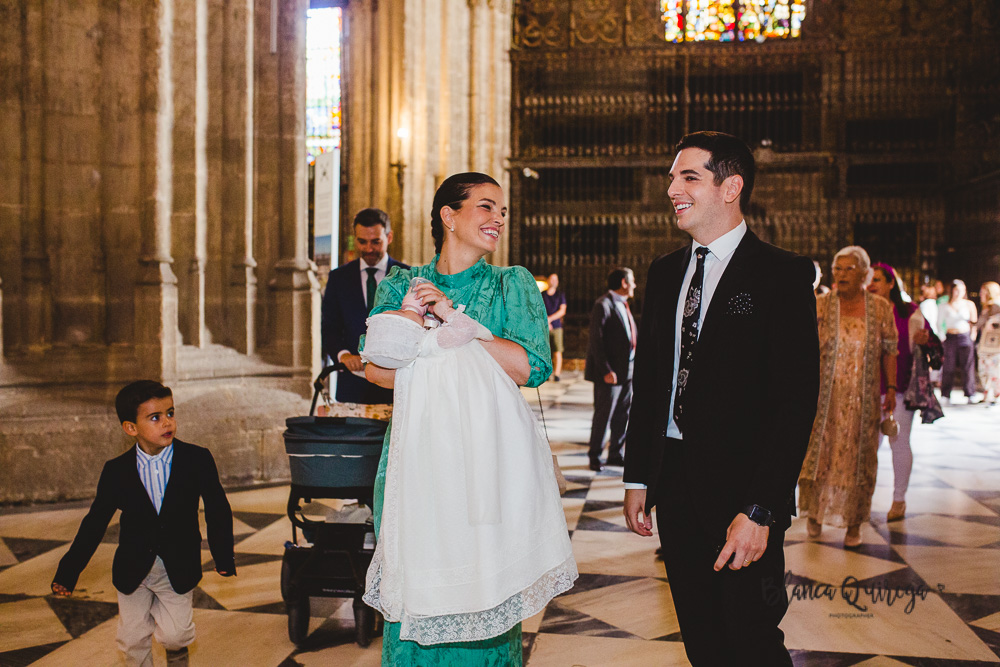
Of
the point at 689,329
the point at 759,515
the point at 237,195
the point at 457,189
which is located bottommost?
the point at 759,515

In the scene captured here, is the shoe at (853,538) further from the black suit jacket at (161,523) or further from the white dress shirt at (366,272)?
the black suit jacket at (161,523)

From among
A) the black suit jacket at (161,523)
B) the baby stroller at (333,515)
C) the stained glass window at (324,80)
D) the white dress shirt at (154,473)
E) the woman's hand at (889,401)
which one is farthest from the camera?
the stained glass window at (324,80)

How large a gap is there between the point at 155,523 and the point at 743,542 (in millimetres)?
1676

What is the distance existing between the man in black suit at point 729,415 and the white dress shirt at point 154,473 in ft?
4.71

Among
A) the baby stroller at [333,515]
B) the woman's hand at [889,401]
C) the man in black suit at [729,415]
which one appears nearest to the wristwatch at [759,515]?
the man in black suit at [729,415]

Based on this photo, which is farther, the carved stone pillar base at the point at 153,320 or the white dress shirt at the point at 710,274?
the carved stone pillar base at the point at 153,320

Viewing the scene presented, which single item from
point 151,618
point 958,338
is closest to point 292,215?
point 151,618

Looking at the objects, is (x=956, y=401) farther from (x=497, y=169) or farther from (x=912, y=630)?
(x=912, y=630)

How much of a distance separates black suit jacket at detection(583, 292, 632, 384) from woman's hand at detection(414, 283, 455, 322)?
15.1 ft

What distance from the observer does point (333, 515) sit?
10.6ft

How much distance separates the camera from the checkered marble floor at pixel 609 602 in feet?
9.77

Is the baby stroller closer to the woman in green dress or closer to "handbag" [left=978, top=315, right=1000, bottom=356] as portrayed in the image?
the woman in green dress

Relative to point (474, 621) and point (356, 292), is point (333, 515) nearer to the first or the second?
point (356, 292)

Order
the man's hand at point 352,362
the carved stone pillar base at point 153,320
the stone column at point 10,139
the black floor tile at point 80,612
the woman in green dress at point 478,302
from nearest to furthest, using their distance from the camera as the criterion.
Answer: the woman in green dress at point 478,302, the black floor tile at point 80,612, the man's hand at point 352,362, the stone column at point 10,139, the carved stone pillar base at point 153,320
